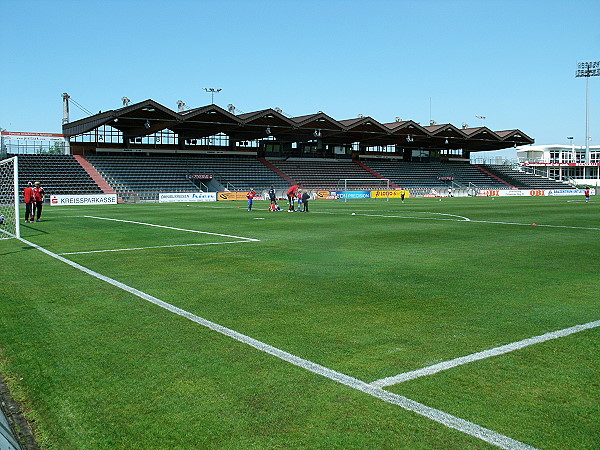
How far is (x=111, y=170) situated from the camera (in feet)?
199

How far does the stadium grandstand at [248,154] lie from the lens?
5872 centimetres

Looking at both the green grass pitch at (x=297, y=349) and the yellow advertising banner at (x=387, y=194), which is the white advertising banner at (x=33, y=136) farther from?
the green grass pitch at (x=297, y=349)

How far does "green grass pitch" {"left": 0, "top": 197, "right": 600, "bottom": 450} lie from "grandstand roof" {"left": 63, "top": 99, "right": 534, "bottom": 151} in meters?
48.6

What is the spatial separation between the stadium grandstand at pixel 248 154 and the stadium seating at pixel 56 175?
0.33 feet

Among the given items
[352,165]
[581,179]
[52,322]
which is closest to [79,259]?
[52,322]

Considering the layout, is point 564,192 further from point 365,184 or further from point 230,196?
point 230,196

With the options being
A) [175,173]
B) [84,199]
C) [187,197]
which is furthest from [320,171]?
[84,199]

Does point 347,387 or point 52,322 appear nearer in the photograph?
point 347,387

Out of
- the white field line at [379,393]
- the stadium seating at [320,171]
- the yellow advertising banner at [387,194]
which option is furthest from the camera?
the stadium seating at [320,171]

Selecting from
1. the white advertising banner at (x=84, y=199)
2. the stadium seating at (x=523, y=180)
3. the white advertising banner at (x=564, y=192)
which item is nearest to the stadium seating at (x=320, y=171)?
the white advertising banner at (x=84, y=199)

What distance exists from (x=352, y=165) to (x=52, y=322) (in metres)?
75.0

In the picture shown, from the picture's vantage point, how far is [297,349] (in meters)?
6.24

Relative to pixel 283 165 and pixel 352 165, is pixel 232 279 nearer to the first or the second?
pixel 283 165

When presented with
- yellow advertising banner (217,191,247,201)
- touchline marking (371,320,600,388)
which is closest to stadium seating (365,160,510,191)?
yellow advertising banner (217,191,247,201)
